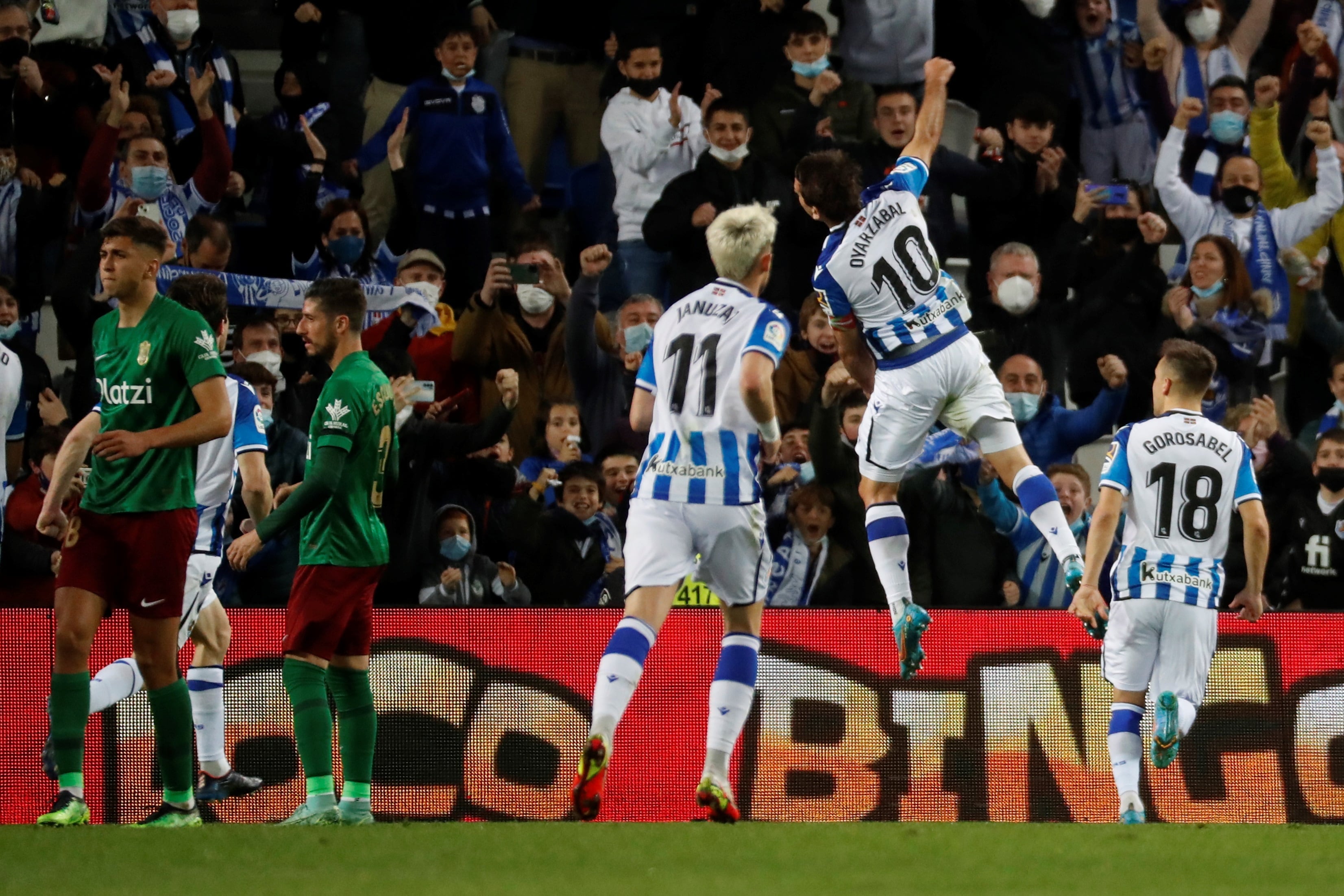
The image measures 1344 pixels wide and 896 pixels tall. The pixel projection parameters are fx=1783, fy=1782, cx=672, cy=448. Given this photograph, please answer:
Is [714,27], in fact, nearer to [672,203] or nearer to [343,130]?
[672,203]

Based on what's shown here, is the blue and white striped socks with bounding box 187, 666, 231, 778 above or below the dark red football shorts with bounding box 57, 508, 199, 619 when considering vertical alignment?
below

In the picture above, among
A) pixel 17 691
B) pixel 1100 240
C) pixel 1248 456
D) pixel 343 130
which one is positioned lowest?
pixel 17 691

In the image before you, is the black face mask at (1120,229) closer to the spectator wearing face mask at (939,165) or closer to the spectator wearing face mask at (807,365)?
the spectator wearing face mask at (939,165)

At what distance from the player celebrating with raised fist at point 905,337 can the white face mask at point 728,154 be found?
3.82 metres

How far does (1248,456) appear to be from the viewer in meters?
7.71

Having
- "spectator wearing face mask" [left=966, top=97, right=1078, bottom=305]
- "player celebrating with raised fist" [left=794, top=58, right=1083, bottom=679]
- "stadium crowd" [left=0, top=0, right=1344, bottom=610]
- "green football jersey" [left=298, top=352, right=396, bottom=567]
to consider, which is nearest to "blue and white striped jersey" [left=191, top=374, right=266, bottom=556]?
"stadium crowd" [left=0, top=0, right=1344, bottom=610]

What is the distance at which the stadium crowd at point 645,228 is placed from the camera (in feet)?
32.4

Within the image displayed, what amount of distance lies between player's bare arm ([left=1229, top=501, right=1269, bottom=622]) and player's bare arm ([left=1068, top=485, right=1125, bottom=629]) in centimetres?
52

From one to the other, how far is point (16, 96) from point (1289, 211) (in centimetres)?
846

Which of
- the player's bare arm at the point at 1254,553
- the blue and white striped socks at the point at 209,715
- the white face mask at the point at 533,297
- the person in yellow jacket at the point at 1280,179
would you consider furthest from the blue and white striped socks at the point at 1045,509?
the person in yellow jacket at the point at 1280,179

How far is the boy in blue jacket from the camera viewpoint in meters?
11.7

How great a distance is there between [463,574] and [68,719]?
3.40 metres

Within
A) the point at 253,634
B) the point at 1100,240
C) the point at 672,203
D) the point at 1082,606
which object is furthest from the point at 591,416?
the point at 1082,606

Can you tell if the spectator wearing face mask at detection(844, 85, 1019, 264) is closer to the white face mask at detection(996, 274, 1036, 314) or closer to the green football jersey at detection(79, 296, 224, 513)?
the white face mask at detection(996, 274, 1036, 314)
